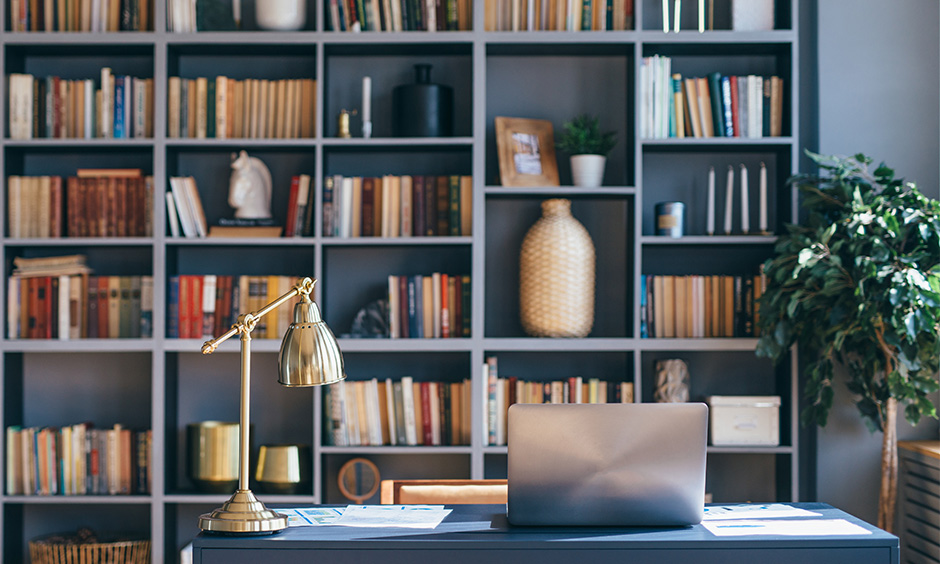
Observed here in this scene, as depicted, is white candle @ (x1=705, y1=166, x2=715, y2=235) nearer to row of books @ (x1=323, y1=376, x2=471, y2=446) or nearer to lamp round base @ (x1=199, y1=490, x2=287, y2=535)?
row of books @ (x1=323, y1=376, x2=471, y2=446)

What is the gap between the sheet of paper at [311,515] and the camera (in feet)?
5.79

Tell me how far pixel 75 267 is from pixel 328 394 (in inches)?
44.9

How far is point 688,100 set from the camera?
3225mm

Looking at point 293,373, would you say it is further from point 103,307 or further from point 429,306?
point 103,307

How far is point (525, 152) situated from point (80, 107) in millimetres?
1793

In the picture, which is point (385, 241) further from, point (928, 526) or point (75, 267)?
point (928, 526)

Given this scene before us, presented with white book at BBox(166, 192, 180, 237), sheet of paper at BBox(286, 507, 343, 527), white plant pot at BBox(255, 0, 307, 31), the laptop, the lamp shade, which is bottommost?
sheet of paper at BBox(286, 507, 343, 527)

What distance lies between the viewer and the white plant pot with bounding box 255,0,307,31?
10.6ft

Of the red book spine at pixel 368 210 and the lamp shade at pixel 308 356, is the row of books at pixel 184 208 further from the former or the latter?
the lamp shade at pixel 308 356

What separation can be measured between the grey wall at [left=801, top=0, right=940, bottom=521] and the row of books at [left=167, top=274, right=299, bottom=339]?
2.24 meters

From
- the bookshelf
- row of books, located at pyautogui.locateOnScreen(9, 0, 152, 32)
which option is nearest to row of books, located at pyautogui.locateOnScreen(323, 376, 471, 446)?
the bookshelf

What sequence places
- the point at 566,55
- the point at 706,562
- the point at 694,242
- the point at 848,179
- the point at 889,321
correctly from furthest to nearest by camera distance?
the point at 566,55
the point at 694,242
the point at 848,179
the point at 889,321
the point at 706,562

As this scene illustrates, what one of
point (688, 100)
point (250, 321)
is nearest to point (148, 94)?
point (250, 321)

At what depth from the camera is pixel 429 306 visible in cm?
322
